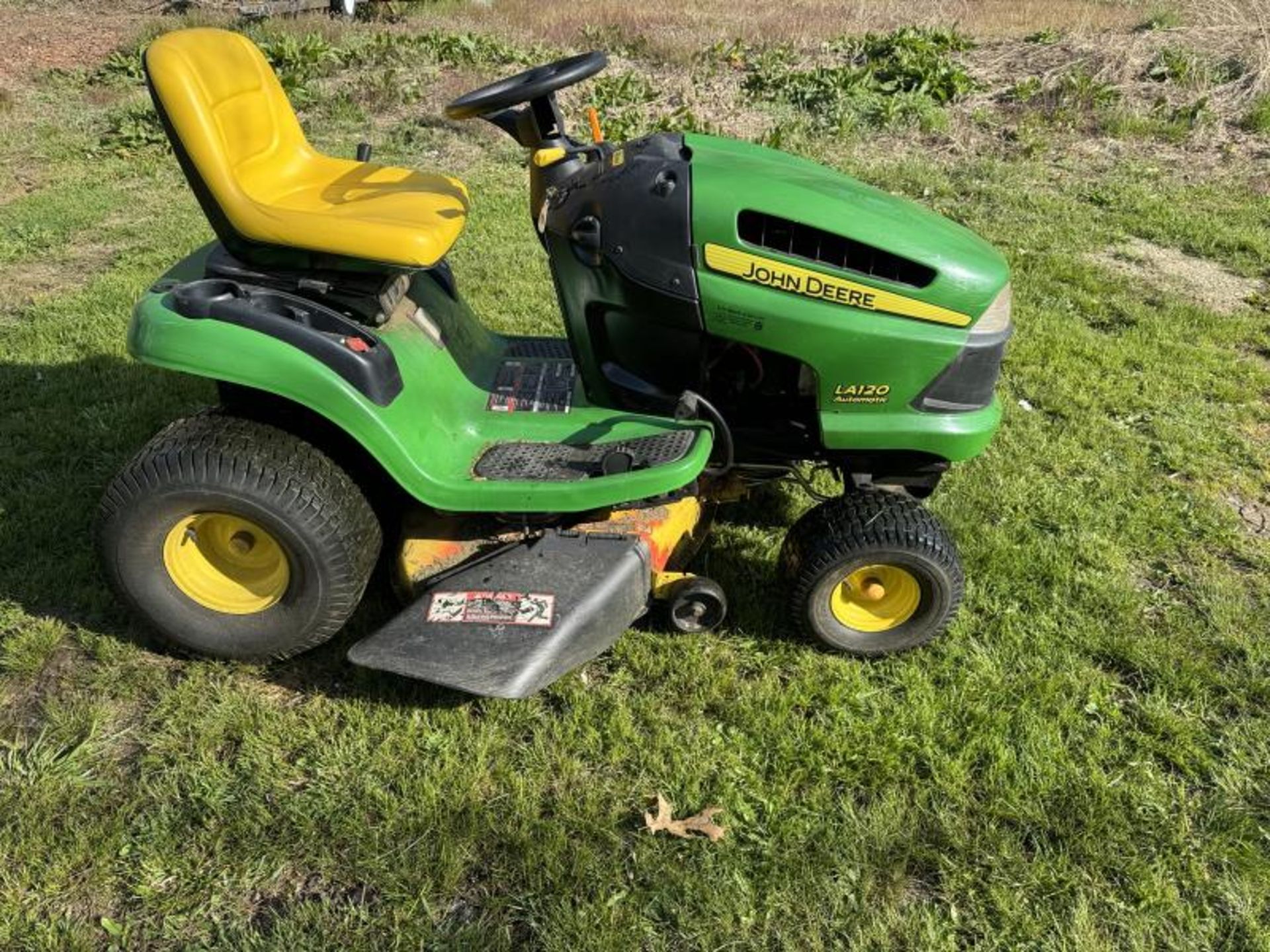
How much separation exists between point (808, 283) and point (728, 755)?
116 cm

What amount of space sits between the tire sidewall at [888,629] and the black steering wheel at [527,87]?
1.48 metres

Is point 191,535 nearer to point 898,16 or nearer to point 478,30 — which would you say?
point 478,30

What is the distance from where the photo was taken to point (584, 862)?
2.05m

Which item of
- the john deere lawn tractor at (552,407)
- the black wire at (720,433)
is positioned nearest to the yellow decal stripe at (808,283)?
the john deere lawn tractor at (552,407)

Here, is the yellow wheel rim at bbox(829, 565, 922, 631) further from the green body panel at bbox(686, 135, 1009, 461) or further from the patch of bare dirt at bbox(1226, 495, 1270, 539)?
the patch of bare dirt at bbox(1226, 495, 1270, 539)

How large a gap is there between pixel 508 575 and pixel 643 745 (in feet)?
1.76

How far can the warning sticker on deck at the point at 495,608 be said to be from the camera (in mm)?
2268

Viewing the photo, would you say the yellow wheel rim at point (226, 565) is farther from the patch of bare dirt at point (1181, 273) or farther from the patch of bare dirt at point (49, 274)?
the patch of bare dirt at point (1181, 273)

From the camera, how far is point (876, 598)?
263 cm

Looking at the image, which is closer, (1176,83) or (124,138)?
(124,138)

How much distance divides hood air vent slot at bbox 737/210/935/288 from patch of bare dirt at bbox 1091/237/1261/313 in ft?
11.0

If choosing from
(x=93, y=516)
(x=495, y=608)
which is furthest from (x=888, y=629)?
(x=93, y=516)

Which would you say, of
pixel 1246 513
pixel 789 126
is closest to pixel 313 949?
pixel 1246 513

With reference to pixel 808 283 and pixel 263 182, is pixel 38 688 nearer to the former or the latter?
pixel 263 182
